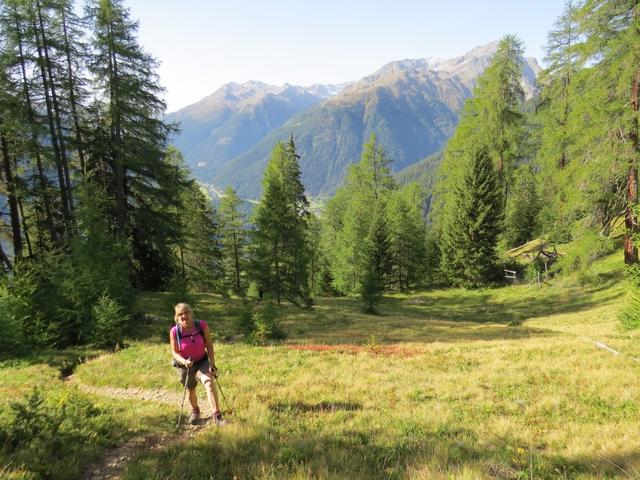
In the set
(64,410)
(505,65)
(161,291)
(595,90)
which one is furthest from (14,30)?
(505,65)

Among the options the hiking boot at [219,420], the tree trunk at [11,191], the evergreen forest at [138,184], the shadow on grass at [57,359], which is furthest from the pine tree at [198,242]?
the hiking boot at [219,420]

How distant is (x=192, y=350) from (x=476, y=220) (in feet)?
117

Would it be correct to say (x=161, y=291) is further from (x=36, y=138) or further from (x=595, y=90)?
(x=595, y=90)

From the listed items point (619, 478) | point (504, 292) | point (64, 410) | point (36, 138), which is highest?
point (36, 138)

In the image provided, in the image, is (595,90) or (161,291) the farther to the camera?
(161,291)

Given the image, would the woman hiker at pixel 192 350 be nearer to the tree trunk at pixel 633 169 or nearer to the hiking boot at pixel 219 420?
the hiking boot at pixel 219 420

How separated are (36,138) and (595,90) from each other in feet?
101

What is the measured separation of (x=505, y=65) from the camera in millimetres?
41250

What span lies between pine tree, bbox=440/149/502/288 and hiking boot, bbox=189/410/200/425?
34.9m

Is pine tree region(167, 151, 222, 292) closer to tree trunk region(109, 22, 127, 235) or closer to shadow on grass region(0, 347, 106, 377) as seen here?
tree trunk region(109, 22, 127, 235)

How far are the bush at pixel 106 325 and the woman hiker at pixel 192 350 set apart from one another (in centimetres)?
1147

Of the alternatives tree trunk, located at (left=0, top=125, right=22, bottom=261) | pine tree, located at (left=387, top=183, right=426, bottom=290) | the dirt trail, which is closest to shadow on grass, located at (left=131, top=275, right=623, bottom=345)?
tree trunk, located at (left=0, top=125, right=22, bottom=261)

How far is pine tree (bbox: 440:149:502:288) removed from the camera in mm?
37062

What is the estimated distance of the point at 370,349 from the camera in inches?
643
